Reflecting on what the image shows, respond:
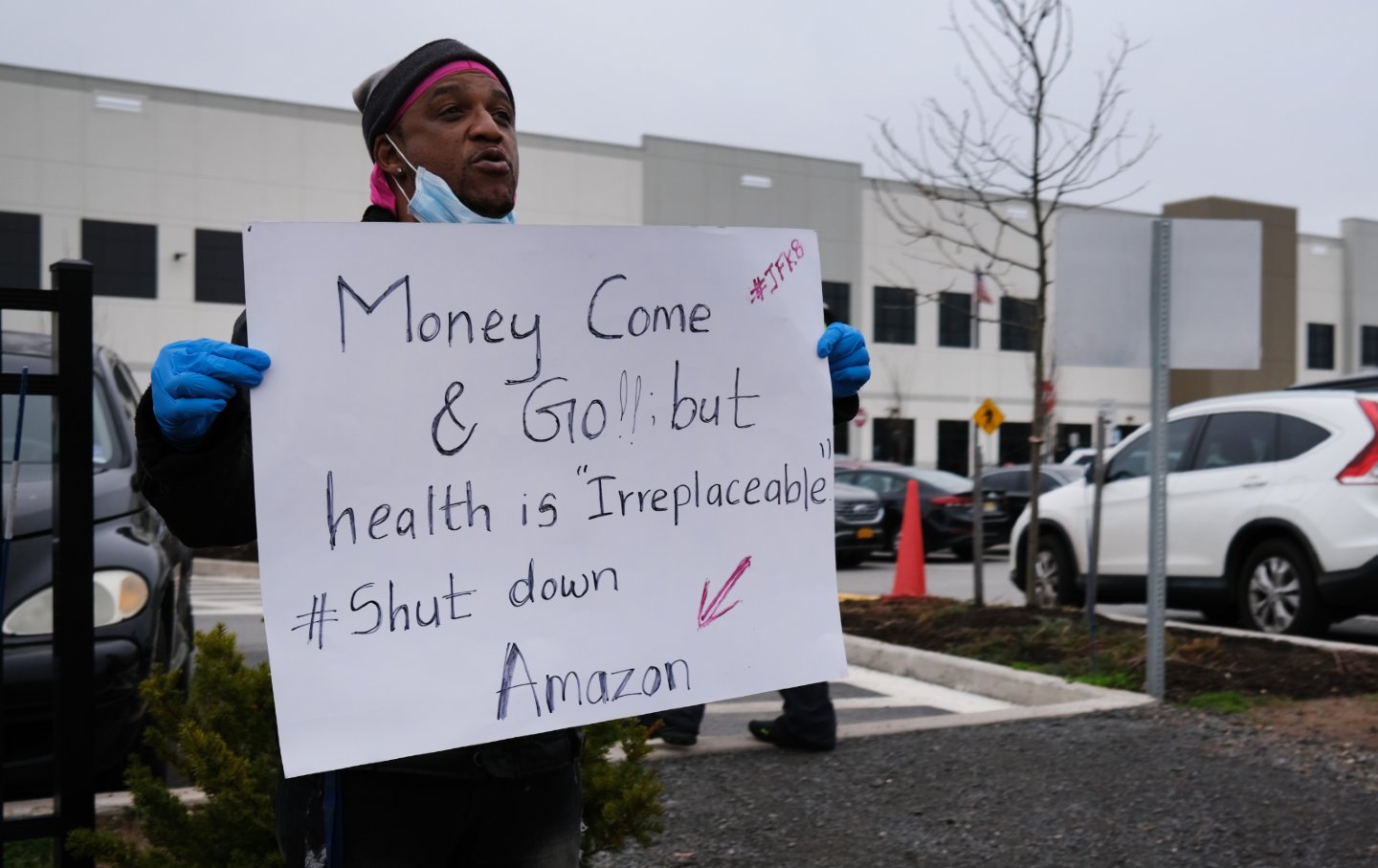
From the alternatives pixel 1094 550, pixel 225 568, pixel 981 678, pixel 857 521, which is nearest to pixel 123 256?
pixel 225 568

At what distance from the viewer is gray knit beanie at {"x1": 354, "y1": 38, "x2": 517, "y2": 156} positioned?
211cm

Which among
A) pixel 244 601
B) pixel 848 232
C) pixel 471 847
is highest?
pixel 848 232

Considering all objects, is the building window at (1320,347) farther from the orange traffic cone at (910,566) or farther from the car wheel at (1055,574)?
the car wheel at (1055,574)

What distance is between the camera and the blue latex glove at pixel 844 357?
240 centimetres

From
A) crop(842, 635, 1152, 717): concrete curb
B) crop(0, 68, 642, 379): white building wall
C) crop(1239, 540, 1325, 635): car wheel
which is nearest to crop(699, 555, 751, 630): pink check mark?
crop(842, 635, 1152, 717): concrete curb

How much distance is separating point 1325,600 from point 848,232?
113ft

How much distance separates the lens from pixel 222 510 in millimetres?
1899

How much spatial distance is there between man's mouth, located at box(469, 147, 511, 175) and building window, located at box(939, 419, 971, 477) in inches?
Answer: 1713

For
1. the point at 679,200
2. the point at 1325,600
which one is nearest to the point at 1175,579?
the point at 1325,600

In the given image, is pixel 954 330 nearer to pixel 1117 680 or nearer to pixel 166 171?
pixel 166 171

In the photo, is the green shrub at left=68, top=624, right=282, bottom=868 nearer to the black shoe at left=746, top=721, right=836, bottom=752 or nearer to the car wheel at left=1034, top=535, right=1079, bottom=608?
the black shoe at left=746, top=721, right=836, bottom=752

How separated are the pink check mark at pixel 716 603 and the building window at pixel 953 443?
43.2 meters

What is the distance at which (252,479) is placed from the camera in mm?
1957

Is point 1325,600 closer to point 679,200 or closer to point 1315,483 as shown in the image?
point 1315,483
